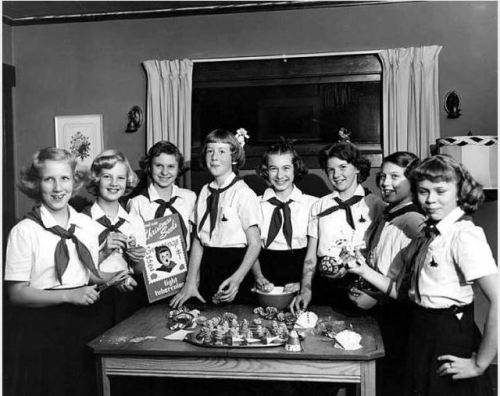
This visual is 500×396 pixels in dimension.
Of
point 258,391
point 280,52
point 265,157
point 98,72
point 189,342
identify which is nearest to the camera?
point 189,342

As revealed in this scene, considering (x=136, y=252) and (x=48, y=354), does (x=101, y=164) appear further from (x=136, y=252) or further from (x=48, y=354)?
(x=48, y=354)

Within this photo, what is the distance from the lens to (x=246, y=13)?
4895mm

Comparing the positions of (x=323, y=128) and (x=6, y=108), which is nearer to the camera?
(x=323, y=128)

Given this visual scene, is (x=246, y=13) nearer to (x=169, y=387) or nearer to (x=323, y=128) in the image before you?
(x=323, y=128)

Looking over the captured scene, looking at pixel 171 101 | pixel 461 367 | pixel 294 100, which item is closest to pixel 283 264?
pixel 461 367

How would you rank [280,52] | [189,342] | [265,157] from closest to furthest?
[189,342], [265,157], [280,52]

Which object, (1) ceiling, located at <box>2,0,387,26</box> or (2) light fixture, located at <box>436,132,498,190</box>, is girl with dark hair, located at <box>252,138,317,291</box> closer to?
(2) light fixture, located at <box>436,132,498,190</box>

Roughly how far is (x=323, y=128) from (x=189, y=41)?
59.1 inches

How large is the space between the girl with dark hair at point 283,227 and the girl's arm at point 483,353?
1349 millimetres

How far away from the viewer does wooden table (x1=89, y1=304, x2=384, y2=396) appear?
7.06 ft

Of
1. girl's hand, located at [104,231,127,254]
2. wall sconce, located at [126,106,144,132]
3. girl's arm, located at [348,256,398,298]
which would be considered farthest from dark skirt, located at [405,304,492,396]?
wall sconce, located at [126,106,144,132]

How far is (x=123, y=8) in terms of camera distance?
4.95 metres

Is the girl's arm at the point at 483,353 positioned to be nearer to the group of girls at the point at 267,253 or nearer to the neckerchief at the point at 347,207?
the group of girls at the point at 267,253

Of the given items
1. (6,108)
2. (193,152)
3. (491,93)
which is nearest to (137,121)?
(193,152)
